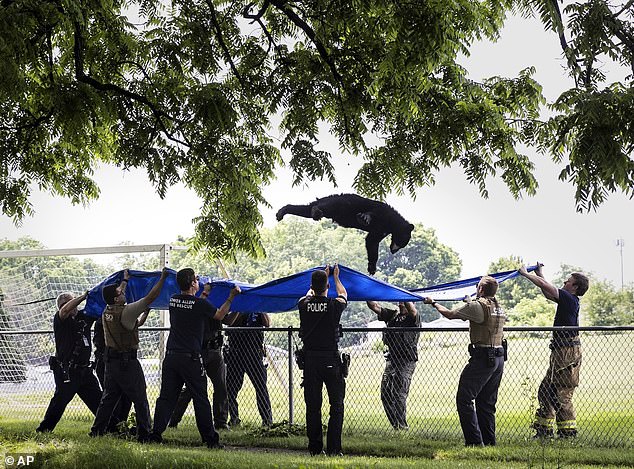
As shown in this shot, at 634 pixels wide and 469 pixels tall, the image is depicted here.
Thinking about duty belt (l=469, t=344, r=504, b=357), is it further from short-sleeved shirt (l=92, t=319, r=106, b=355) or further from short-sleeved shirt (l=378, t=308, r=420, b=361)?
short-sleeved shirt (l=92, t=319, r=106, b=355)

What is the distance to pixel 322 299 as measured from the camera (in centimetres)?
930

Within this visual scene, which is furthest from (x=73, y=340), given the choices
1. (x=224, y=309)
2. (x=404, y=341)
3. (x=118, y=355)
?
(x=404, y=341)

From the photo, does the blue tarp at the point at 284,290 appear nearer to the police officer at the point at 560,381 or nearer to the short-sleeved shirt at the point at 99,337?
the short-sleeved shirt at the point at 99,337

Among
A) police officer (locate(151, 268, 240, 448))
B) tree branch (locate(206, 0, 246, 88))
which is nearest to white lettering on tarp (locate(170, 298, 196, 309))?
police officer (locate(151, 268, 240, 448))

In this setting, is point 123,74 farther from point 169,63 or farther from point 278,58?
point 278,58

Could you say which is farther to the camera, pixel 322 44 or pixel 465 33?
pixel 322 44

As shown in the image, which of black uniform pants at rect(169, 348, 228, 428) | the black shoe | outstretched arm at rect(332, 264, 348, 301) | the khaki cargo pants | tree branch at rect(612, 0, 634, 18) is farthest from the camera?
black uniform pants at rect(169, 348, 228, 428)

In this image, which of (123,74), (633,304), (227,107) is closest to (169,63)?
(123,74)

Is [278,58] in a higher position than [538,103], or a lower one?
higher

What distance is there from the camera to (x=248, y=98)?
44.5 feet

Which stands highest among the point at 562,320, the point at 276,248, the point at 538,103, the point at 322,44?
the point at 276,248

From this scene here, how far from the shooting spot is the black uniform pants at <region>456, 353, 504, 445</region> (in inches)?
378

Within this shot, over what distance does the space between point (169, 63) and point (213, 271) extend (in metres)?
82.7

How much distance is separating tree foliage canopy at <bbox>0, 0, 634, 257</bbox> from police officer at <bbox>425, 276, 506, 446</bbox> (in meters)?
1.79
